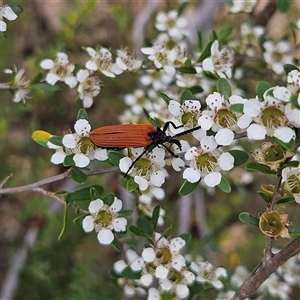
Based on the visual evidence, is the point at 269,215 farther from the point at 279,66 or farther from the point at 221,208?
the point at 221,208

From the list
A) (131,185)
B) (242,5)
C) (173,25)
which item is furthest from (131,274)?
(242,5)

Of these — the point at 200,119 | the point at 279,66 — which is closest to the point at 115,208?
the point at 200,119

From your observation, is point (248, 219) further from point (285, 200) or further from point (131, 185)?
point (131, 185)

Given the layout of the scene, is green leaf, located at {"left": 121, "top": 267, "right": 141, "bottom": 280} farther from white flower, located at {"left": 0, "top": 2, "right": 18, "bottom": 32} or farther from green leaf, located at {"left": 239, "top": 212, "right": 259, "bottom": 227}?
white flower, located at {"left": 0, "top": 2, "right": 18, "bottom": 32}

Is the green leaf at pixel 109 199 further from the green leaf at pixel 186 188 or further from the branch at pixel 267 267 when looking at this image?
the branch at pixel 267 267

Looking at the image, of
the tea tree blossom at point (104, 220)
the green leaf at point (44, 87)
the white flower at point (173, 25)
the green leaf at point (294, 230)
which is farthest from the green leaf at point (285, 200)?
the white flower at point (173, 25)

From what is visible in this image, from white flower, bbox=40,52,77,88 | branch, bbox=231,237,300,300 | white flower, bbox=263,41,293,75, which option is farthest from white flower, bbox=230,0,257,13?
branch, bbox=231,237,300,300
